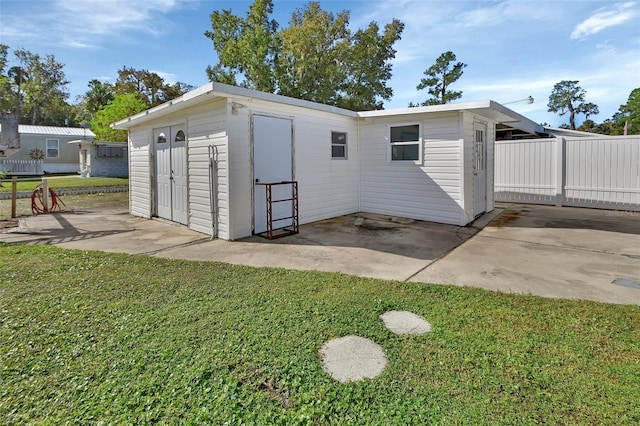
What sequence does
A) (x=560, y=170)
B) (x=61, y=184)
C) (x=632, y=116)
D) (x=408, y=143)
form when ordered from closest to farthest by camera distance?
1. (x=408, y=143)
2. (x=560, y=170)
3. (x=61, y=184)
4. (x=632, y=116)

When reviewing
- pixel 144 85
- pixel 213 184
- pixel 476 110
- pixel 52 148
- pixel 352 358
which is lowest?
pixel 352 358

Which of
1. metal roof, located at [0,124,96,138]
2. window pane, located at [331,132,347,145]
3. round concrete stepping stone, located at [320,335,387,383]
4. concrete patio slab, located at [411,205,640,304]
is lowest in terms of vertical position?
round concrete stepping stone, located at [320,335,387,383]

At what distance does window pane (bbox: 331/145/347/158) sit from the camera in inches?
333

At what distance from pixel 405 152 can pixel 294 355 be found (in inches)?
262

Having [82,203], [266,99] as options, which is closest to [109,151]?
[82,203]

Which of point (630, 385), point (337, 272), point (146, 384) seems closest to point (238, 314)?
point (146, 384)

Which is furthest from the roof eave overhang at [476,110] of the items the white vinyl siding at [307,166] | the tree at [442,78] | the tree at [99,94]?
the tree at [99,94]

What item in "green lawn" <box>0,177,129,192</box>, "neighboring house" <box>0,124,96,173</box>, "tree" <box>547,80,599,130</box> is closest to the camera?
"green lawn" <box>0,177,129,192</box>

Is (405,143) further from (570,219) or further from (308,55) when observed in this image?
(308,55)

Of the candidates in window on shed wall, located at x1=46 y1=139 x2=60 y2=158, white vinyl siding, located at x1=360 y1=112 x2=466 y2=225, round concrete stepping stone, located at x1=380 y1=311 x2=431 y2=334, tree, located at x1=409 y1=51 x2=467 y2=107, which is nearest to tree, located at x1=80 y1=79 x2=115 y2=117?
window on shed wall, located at x1=46 y1=139 x2=60 y2=158

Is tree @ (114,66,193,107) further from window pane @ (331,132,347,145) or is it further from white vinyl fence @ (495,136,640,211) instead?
white vinyl fence @ (495,136,640,211)

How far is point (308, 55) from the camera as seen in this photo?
19.8 metres

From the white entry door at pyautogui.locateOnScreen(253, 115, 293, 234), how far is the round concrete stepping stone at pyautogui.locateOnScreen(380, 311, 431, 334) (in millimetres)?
4056

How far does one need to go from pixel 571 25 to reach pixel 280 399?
40.5ft
